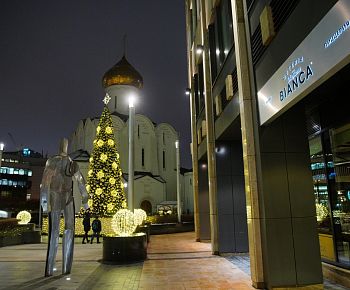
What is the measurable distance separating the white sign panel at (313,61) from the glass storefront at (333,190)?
2602 millimetres

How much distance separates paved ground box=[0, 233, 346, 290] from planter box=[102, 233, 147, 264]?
1.09 feet

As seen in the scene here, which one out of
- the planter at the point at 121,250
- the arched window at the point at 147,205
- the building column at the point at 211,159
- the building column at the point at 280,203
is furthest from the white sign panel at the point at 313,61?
the arched window at the point at 147,205

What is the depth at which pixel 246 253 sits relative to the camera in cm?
1270

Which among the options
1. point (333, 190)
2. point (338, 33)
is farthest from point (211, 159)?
point (338, 33)

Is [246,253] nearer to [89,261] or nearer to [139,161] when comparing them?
[89,261]

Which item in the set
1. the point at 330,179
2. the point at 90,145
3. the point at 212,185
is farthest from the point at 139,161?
the point at 330,179

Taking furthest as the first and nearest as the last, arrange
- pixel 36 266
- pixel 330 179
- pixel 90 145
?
1. pixel 90 145
2. pixel 36 266
3. pixel 330 179

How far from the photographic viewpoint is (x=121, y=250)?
10852 millimetres

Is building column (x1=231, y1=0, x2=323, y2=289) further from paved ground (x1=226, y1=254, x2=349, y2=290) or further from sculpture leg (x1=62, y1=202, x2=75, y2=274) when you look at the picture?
sculpture leg (x1=62, y1=202, x2=75, y2=274)

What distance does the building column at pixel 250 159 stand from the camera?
7.58 metres

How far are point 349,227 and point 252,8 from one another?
19.6ft

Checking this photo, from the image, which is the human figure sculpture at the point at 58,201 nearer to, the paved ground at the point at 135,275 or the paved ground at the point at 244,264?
the paved ground at the point at 135,275

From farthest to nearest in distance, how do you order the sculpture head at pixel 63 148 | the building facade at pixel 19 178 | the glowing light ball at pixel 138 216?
1. the building facade at pixel 19 178
2. the glowing light ball at pixel 138 216
3. the sculpture head at pixel 63 148

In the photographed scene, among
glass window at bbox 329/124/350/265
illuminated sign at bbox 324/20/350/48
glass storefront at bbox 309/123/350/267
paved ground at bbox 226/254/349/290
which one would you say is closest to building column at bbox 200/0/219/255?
paved ground at bbox 226/254/349/290
